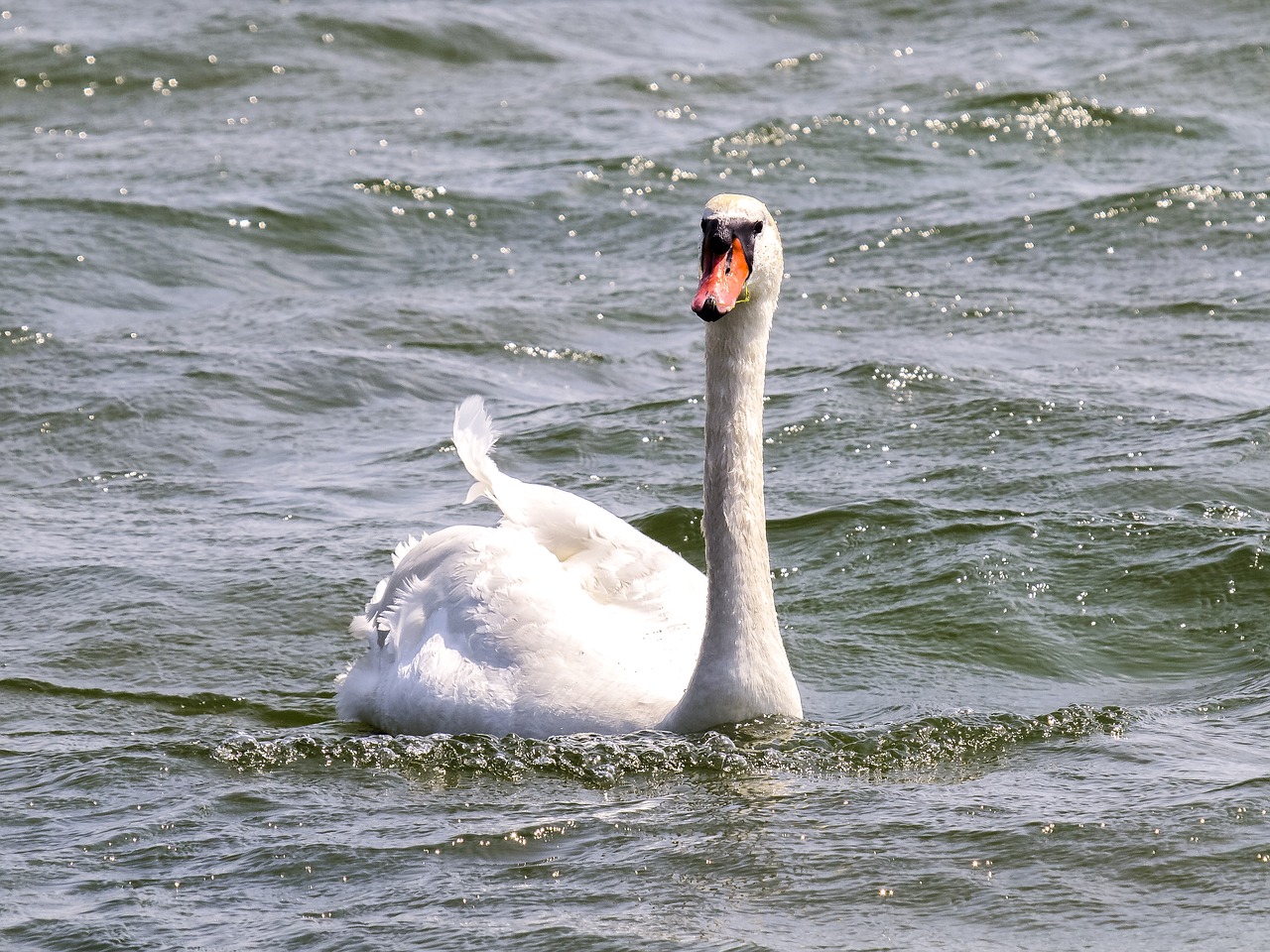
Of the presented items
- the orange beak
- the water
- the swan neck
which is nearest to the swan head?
the orange beak

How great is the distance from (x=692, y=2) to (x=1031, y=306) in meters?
10.4

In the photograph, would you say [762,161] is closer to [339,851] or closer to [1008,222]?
[1008,222]

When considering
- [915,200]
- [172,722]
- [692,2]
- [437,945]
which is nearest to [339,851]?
[437,945]

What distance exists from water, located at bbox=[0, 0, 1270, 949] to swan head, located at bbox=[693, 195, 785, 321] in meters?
1.41

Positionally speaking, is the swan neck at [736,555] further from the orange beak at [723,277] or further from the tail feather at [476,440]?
the tail feather at [476,440]

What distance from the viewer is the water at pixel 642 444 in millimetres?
5676

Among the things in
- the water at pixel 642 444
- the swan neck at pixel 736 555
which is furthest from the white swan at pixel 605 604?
the water at pixel 642 444

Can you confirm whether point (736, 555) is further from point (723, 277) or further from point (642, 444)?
point (642, 444)

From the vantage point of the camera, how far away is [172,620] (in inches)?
332

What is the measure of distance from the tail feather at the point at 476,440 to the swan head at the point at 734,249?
58.7 inches

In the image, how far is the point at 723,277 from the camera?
614 cm

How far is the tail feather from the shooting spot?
7.44m

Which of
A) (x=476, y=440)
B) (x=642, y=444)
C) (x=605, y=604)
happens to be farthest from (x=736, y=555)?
(x=642, y=444)

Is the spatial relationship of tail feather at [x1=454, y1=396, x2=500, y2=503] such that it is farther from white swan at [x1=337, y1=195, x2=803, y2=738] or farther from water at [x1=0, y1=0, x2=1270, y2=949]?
water at [x1=0, y1=0, x2=1270, y2=949]
